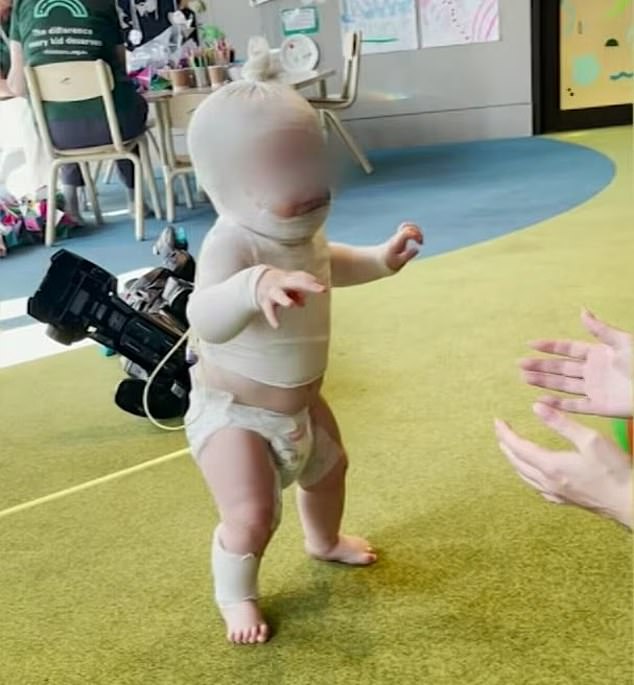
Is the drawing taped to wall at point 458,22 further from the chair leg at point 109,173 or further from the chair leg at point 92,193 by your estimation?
the chair leg at point 92,193

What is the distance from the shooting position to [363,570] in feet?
3.72

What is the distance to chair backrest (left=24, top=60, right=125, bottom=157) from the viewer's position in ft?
10.1

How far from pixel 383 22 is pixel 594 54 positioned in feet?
3.64

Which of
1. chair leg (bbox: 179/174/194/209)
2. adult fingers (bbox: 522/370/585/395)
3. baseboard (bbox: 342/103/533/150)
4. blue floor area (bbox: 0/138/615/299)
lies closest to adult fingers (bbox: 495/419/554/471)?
adult fingers (bbox: 522/370/585/395)

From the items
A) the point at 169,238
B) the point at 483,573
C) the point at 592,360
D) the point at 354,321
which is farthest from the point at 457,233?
the point at 592,360

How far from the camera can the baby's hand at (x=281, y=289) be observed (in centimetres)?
81

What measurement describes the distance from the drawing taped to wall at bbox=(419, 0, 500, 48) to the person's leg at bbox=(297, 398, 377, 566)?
4.07 metres

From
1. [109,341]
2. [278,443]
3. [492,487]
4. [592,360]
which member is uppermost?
[592,360]

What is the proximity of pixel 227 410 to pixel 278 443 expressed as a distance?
0.22 ft

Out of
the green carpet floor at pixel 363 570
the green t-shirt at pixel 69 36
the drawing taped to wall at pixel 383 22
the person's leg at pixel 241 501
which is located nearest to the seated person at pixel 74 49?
the green t-shirt at pixel 69 36

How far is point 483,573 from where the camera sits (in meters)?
1.10

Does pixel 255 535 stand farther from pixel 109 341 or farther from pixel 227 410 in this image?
pixel 109 341

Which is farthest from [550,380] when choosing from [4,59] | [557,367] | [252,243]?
[4,59]

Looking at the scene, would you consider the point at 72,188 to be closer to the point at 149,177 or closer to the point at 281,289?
the point at 149,177
